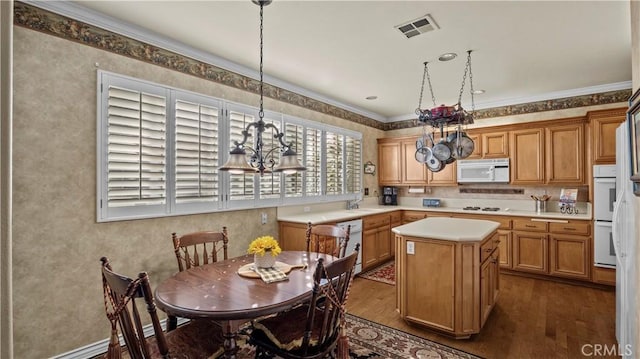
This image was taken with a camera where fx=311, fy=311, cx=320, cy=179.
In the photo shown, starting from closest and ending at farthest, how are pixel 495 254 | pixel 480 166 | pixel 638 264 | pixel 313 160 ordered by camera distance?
pixel 638 264
pixel 495 254
pixel 313 160
pixel 480 166

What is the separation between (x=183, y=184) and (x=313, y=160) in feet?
6.81

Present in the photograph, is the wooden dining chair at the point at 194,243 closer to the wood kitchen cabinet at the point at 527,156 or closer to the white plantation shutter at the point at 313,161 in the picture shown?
the white plantation shutter at the point at 313,161

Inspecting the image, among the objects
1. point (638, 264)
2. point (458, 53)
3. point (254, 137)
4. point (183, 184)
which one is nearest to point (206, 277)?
point (183, 184)

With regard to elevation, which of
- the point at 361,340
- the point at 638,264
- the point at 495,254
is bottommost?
the point at 361,340

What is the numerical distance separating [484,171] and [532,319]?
260 centimetres

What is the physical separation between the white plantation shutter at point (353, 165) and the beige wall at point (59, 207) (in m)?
3.39

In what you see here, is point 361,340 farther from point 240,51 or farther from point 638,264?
point 240,51

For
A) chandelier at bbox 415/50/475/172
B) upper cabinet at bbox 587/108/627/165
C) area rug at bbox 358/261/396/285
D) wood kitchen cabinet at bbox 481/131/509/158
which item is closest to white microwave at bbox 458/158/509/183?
wood kitchen cabinet at bbox 481/131/509/158

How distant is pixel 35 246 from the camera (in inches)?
86.7

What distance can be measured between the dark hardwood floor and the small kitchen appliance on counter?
7.64ft

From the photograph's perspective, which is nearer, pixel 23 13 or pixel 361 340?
pixel 23 13

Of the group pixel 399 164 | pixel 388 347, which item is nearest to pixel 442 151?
pixel 388 347

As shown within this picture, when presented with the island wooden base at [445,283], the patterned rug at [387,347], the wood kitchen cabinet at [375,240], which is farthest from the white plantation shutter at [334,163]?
the patterned rug at [387,347]

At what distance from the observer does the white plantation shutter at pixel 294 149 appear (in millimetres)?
4188
